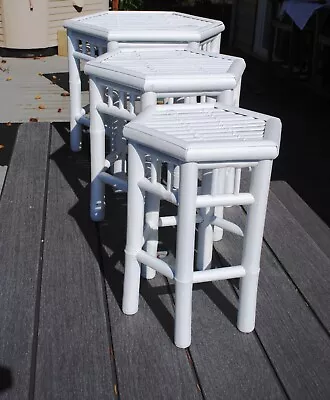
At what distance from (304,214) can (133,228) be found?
1.62m

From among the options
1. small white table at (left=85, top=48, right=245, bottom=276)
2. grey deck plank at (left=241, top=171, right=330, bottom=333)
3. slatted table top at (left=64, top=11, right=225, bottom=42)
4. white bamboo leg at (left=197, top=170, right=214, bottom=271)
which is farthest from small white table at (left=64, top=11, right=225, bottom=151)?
white bamboo leg at (left=197, top=170, right=214, bottom=271)

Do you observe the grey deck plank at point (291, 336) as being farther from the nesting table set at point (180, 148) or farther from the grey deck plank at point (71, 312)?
the grey deck plank at point (71, 312)

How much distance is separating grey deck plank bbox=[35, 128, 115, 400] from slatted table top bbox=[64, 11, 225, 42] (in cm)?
95

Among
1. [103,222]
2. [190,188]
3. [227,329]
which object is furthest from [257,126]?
[103,222]

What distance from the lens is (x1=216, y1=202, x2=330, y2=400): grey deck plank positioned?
7.00 feet

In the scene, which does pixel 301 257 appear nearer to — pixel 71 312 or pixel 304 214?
pixel 304 214

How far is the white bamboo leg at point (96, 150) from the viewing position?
3.06 metres

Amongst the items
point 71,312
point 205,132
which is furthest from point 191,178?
point 71,312

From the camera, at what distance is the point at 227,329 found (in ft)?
7.92

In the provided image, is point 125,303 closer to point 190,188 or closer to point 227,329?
point 227,329

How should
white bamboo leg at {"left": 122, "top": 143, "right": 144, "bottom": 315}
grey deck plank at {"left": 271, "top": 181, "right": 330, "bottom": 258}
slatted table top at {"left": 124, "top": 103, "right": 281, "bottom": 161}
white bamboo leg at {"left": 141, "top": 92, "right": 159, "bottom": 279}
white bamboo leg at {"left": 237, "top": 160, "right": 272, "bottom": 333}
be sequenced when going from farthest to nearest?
grey deck plank at {"left": 271, "top": 181, "right": 330, "bottom": 258} < white bamboo leg at {"left": 141, "top": 92, "right": 159, "bottom": 279} < white bamboo leg at {"left": 122, "top": 143, "right": 144, "bottom": 315} < white bamboo leg at {"left": 237, "top": 160, "right": 272, "bottom": 333} < slatted table top at {"left": 124, "top": 103, "right": 281, "bottom": 161}

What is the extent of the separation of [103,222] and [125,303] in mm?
910

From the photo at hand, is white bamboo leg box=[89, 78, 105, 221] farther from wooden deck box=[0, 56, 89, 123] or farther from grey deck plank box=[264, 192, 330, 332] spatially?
wooden deck box=[0, 56, 89, 123]

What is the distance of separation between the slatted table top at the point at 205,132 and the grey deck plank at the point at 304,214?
116 centimetres
